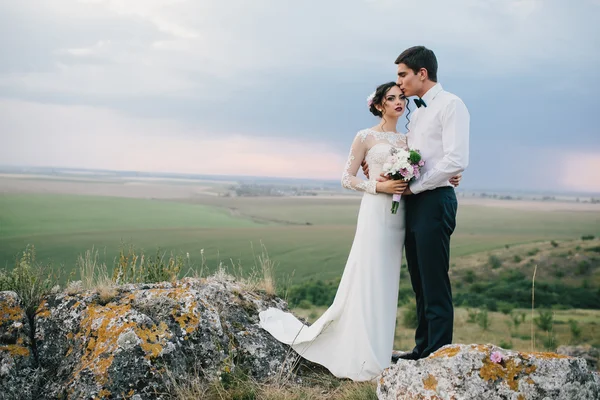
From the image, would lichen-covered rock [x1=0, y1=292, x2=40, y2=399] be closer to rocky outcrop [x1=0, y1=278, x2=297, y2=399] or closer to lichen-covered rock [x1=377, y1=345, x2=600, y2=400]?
rocky outcrop [x1=0, y1=278, x2=297, y2=399]

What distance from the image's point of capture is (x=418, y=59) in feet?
17.7

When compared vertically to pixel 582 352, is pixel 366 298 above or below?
above

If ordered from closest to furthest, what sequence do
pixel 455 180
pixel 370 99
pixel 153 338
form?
pixel 153 338 → pixel 455 180 → pixel 370 99

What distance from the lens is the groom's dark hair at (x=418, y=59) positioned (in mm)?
5383

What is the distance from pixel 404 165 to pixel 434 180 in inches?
12.9

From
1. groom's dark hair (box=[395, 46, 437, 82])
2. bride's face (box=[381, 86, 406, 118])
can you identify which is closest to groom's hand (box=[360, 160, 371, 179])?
bride's face (box=[381, 86, 406, 118])

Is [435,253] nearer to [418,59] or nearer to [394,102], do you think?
[394,102]

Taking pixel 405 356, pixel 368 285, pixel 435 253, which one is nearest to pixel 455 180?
pixel 435 253

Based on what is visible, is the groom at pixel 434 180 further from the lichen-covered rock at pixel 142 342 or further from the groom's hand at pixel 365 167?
the lichen-covered rock at pixel 142 342

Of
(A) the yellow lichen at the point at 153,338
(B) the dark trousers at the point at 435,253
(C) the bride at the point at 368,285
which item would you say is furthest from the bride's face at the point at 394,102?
(A) the yellow lichen at the point at 153,338

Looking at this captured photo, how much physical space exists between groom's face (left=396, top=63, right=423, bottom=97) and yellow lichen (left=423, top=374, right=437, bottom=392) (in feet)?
9.69

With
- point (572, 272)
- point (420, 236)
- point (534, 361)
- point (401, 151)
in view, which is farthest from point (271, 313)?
point (572, 272)

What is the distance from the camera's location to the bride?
5770 millimetres

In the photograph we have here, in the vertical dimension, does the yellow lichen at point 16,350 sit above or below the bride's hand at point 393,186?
below
